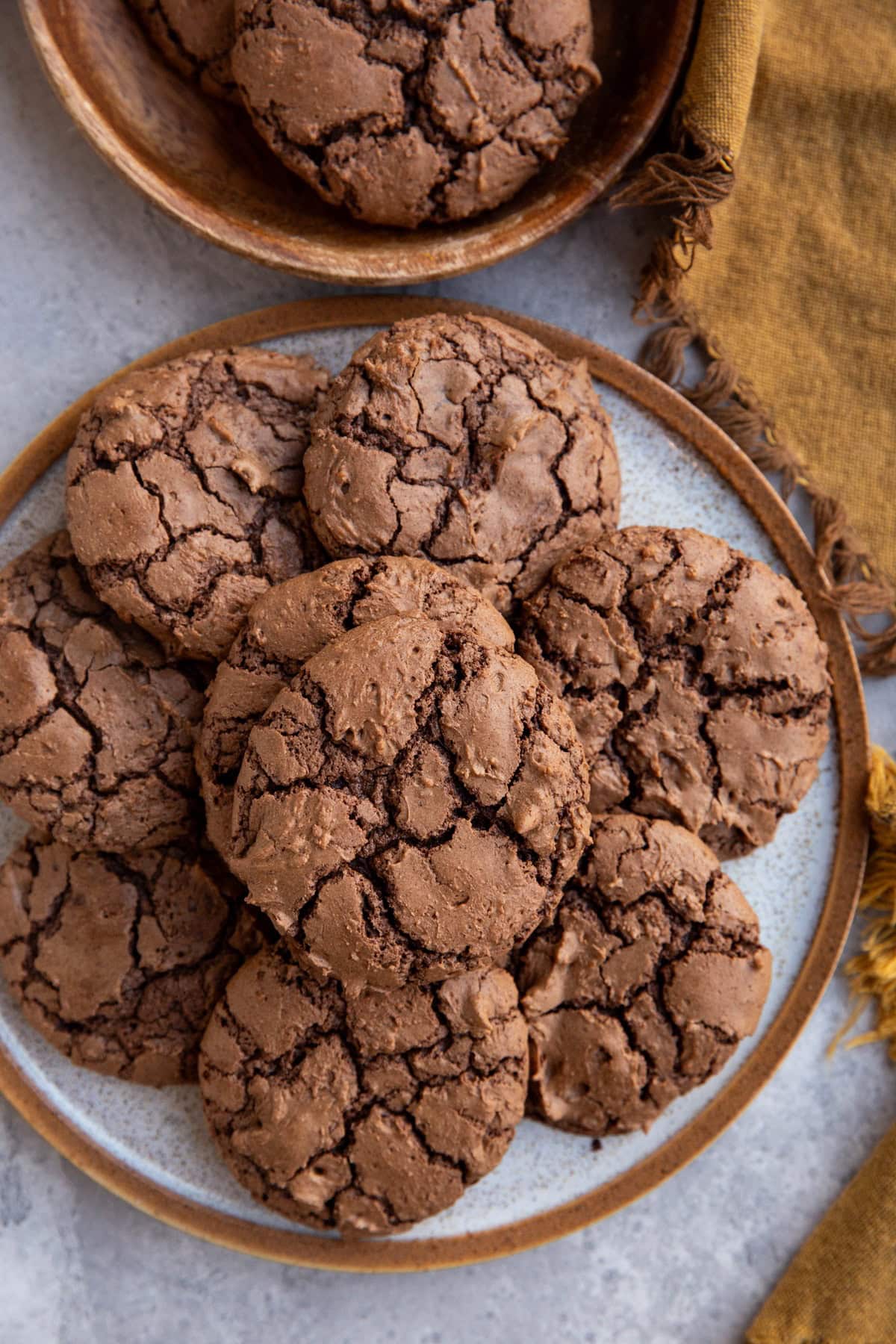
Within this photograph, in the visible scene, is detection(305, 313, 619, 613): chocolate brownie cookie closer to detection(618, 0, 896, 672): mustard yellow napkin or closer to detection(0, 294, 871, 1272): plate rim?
detection(0, 294, 871, 1272): plate rim

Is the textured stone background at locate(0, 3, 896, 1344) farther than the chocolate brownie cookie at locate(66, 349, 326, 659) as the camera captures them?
Yes

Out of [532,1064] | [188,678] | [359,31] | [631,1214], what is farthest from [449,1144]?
[359,31]

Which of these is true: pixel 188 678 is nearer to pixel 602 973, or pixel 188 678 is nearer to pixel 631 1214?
pixel 602 973

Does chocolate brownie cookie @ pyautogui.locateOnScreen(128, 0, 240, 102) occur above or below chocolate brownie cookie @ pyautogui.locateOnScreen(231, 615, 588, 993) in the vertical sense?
above

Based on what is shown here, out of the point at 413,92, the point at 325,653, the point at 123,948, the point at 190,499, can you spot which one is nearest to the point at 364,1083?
the point at 123,948

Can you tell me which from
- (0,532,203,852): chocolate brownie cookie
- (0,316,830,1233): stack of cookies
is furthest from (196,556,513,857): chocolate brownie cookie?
(0,532,203,852): chocolate brownie cookie

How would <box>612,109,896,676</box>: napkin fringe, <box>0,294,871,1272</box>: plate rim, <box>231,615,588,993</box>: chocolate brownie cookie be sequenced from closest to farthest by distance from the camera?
<box>231,615,588,993</box>: chocolate brownie cookie
<box>0,294,871,1272</box>: plate rim
<box>612,109,896,676</box>: napkin fringe

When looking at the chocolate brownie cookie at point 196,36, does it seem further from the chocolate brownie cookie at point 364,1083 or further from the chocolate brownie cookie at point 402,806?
the chocolate brownie cookie at point 364,1083
